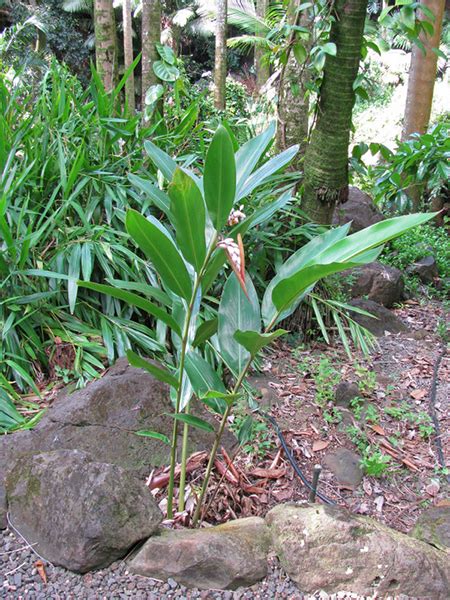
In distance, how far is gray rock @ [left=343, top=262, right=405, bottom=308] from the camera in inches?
163

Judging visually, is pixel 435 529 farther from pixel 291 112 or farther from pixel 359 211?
pixel 359 211

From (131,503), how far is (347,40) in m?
2.77

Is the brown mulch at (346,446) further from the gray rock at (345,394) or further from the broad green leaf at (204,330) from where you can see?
the broad green leaf at (204,330)

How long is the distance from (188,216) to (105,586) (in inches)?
39.9

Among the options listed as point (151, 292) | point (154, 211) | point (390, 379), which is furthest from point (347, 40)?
point (151, 292)

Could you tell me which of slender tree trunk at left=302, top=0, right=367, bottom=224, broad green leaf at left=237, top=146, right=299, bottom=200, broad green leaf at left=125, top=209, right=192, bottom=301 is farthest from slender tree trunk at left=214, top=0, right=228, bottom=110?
broad green leaf at left=125, top=209, right=192, bottom=301

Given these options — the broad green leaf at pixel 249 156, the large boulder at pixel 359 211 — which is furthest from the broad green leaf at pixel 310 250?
the large boulder at pixel 359 211

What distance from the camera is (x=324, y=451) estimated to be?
8.52 feet

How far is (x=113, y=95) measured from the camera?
383cm

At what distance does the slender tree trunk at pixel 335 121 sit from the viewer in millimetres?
3188

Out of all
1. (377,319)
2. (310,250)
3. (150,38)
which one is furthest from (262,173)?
(150,38)

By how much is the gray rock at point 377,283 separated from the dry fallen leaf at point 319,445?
160 cm

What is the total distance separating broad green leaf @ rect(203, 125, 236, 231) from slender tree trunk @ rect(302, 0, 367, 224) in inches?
92.9

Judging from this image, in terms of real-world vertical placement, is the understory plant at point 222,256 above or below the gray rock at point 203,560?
above
